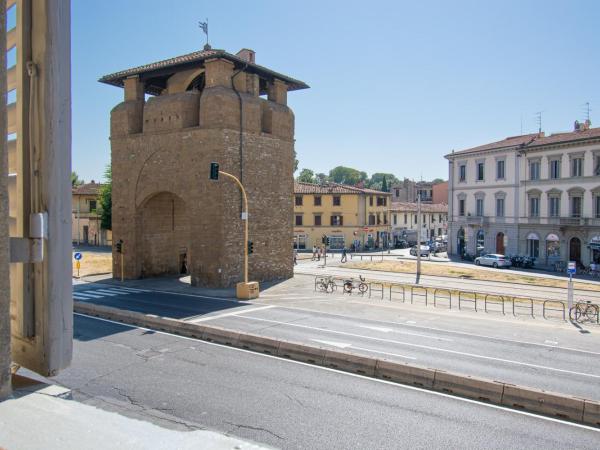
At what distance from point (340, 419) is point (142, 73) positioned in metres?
29.4

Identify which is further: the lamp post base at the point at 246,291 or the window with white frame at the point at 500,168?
the window with white frame at the point at 500,168

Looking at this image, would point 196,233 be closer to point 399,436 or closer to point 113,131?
point 113,131

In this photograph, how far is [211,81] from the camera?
1166 inches

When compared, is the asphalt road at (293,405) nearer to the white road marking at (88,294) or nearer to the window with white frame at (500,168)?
the white road marking at (88,294)

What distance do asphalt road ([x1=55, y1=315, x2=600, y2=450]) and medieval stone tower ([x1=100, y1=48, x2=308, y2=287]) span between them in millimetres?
16568

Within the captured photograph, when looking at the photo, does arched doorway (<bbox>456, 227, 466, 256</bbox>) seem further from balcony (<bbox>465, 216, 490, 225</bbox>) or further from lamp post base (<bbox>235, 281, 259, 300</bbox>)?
lamp post base (<bbox>235, 281, 259, 300</bbox>)

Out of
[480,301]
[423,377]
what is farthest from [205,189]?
[423,377]

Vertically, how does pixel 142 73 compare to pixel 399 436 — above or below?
above

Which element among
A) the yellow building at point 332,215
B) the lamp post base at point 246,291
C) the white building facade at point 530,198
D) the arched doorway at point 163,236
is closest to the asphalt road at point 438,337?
the lamp post base at point 246,291

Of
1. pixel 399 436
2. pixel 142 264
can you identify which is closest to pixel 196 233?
pixel 142 264

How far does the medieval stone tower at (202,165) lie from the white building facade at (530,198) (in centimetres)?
2755

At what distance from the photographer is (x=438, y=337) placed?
1728 centimetres

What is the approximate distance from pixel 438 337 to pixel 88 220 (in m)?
67.7

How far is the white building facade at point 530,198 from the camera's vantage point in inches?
1756
